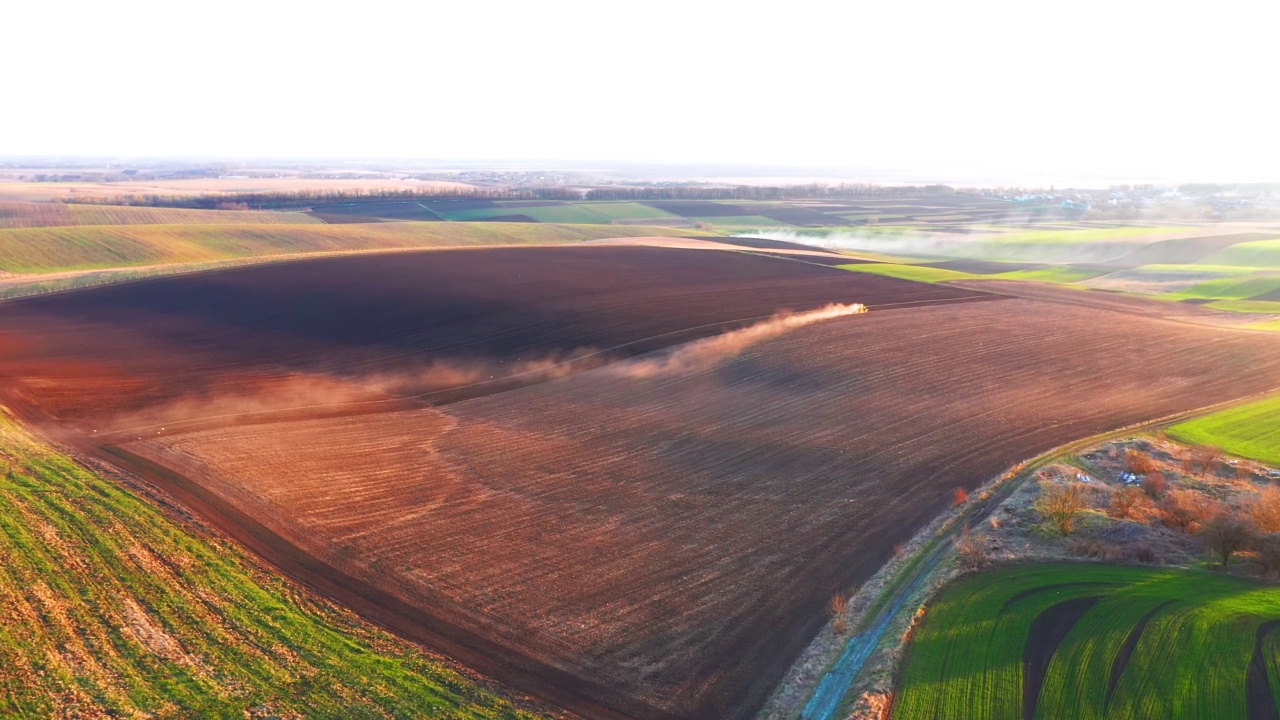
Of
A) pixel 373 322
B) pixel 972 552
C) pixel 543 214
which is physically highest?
pixel 543 214

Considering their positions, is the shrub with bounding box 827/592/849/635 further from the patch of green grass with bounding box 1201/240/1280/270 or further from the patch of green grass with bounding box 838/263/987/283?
the patch of green grass with bounding box 1201/240/1280/270

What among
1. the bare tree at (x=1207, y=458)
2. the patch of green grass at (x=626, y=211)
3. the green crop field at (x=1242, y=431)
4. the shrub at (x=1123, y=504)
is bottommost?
the shrub at (x=1123, y=504)

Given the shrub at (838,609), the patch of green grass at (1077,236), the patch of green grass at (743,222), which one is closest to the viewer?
the shrub at (838,609)

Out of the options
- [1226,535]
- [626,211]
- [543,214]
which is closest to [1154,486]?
[1226,535]

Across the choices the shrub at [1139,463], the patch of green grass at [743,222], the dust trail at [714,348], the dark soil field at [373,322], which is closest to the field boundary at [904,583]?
the shrub at [1139,463]

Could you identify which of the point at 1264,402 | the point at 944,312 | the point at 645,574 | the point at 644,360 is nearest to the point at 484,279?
the point at 644,360

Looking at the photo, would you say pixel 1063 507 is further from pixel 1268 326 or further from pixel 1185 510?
pixel 1268 326

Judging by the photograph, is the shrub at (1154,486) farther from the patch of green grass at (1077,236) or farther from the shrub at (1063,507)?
the patch of green grass at (1077,236)
